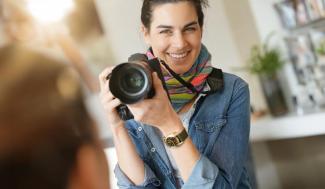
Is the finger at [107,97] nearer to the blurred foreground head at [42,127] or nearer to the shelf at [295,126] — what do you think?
the blurred foreground head at [42,127]

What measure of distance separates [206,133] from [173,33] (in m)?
0.18

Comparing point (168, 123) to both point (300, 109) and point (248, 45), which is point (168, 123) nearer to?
point (248, 45)

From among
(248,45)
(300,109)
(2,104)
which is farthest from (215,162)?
(300,109)

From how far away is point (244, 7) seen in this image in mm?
906

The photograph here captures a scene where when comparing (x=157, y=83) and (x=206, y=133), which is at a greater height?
(x=157, y=83)

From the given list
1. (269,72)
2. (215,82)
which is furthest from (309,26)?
(215,82)

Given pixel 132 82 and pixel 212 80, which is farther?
pixel 212 80

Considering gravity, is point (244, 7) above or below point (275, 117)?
above

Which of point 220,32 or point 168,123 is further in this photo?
point 220,32

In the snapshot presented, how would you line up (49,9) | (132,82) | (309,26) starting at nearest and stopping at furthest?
(132,82)
(49,9)
(309,26)

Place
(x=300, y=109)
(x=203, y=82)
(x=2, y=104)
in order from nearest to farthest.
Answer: (x=2, y=104) < (x=203, y=82) < (x=300, y=109)

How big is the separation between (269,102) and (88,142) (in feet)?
1.80

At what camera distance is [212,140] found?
627mm

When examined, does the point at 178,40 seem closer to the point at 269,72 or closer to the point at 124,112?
the point at 124,112
